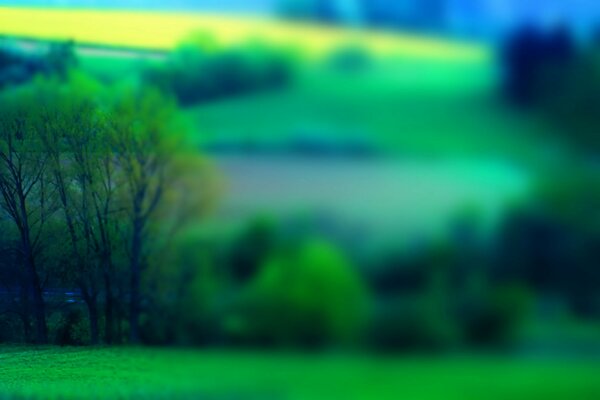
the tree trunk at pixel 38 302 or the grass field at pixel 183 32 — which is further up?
the grass field at pixel 183 32

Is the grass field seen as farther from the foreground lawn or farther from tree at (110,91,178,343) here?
the foreground lawn

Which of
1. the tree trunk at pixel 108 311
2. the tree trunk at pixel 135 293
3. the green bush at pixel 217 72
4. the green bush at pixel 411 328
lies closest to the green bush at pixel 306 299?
the green bush at pixel 411 328

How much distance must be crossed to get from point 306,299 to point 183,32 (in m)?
1.28

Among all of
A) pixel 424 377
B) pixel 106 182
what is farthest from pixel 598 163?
pixel 106 182

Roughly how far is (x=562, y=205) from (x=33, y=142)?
265 cm

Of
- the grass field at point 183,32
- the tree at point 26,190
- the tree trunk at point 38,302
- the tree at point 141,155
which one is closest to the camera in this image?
the grass field at point 183,32

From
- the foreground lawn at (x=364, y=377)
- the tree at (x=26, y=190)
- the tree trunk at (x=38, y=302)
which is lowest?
the foreground lawn at (x=364, y=377)

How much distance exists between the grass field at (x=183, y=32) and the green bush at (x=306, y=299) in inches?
31.7

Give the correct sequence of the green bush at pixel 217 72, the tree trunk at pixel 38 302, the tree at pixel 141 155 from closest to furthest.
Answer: the green bush at pixel 217 72 < the tree at pixel 141 155 < the tree trunk at pixel 38 302

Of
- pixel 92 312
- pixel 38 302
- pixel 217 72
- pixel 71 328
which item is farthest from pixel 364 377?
pixel 38 302

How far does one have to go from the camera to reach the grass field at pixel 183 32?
10.0 feet

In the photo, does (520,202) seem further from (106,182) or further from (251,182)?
(106,182)

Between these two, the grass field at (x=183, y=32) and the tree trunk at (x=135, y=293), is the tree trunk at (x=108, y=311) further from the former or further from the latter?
the grass field at (x=183, y=32)

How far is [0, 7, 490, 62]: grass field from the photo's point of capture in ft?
10.0
